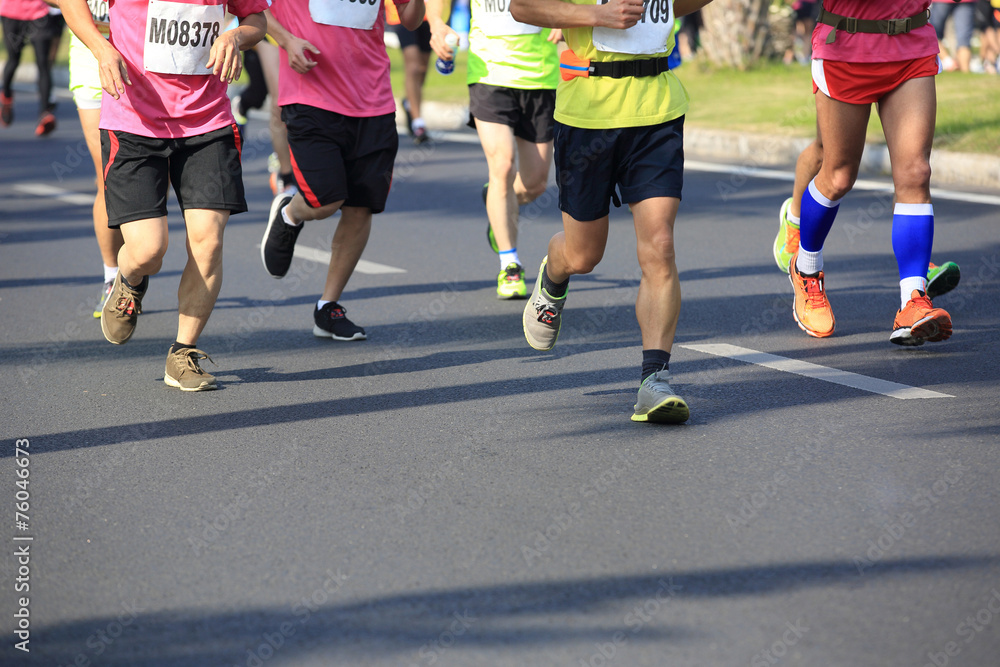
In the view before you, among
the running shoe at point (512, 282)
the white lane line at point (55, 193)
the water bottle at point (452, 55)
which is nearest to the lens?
the water bottle at point (452, 55)

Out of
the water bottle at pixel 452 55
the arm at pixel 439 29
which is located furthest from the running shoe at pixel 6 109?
the arm at pixel 439 29

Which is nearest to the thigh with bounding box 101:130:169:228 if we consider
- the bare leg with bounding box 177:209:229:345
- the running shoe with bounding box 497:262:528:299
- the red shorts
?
the bare leg with bounding box 177:209:229:345

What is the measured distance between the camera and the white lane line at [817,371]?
14.9ft

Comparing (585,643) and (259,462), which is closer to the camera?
(585,643)

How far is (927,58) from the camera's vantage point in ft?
16.6

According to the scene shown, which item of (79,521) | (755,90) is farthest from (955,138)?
(79,521)

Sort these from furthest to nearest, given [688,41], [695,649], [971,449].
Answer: [688,41], [971,449], [695,649]

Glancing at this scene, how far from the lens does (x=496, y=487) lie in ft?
12.1

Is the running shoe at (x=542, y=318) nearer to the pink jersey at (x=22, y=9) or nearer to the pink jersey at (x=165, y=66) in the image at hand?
the pink jersey at (x=165, y=66)

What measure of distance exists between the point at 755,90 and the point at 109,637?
13149 mm

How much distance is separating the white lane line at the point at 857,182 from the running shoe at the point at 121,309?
608cm

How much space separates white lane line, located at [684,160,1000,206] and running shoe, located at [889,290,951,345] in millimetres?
3907

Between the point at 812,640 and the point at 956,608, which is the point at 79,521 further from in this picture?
the point at 956,608

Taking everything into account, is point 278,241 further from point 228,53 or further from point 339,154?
point 228,53
